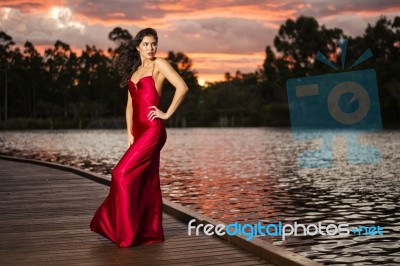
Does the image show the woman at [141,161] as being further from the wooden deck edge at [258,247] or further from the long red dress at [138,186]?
the wooden deck edge at [258,247]

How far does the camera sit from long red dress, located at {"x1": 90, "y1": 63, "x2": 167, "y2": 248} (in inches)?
235

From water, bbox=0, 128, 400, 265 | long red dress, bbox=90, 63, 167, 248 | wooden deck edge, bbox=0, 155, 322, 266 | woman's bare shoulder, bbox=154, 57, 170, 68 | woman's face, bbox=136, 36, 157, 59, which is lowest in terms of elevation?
water, bbox=0, 128, 400, 265

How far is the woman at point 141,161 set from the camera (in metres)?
5.96

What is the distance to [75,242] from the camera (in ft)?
20.7

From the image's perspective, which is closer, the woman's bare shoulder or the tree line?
the woman's bare shoulder

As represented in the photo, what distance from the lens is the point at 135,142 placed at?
609 centimetres

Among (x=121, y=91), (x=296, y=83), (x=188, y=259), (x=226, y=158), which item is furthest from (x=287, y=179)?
(x=121, y=91)

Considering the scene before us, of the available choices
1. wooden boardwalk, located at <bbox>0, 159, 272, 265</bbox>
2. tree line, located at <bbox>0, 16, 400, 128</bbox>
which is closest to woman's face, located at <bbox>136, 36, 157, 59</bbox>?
wooden boardwalk, located at <bbox>0, 159, 272, 265</bbox>

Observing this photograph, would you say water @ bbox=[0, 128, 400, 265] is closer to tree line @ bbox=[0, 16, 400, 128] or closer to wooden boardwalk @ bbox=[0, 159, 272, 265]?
wooden boardwalk @ bbox=[0, 159, 272, 265]

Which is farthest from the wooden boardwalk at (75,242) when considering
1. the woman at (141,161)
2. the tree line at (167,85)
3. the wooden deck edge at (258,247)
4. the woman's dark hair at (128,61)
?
the tree line at (167,85)

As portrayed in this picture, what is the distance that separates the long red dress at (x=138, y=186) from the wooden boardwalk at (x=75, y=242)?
0.47 ft

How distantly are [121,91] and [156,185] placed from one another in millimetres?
94989

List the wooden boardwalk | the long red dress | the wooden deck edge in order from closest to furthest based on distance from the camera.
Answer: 1. the wooden deck edge
2. the wooden boardwalk
3. the long red dress

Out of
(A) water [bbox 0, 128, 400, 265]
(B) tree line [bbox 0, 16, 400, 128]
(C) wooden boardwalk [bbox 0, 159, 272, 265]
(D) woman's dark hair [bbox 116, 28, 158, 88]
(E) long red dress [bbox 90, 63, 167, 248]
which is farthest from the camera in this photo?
(B) tree line [bbox 0, 16, 400, 128]
